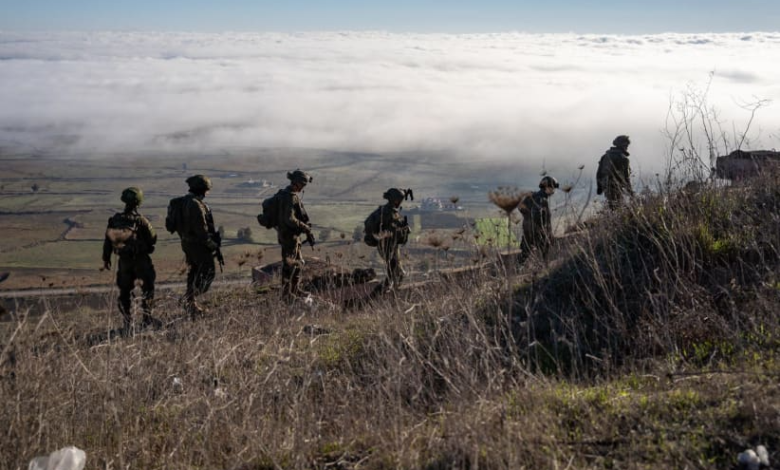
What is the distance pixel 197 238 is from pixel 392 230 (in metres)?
2.57

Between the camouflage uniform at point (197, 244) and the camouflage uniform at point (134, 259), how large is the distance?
45cm

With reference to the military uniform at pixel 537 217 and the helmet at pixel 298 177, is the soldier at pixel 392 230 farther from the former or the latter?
the military uniform at pixel 537 217

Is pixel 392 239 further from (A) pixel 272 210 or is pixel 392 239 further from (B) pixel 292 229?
(A) pixel 272 210

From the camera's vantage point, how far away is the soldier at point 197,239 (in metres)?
8.95

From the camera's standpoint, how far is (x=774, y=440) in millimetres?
3648

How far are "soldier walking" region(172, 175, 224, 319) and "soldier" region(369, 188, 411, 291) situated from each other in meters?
2.15

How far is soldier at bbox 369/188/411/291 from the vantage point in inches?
375

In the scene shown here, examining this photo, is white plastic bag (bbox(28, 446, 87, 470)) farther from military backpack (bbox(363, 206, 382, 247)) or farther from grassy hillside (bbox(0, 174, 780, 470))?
military backpack (bbox(363, 206, 382, 247))

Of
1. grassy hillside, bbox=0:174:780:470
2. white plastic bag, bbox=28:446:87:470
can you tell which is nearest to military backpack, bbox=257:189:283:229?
grassy hillside, bbox=0:174:780:470

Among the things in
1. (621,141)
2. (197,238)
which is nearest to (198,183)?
(197,238)

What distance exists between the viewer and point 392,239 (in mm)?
9625

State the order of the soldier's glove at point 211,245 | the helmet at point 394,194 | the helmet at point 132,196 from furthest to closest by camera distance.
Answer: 1. the helmet at point 394,194
2. the soldier's glove at point 211,245
3. the helmet at point 132,196

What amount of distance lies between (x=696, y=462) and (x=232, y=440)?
2.76m

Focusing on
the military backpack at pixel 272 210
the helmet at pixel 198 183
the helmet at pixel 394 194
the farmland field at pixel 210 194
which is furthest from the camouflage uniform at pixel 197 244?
the helmet at pixel 394 194
